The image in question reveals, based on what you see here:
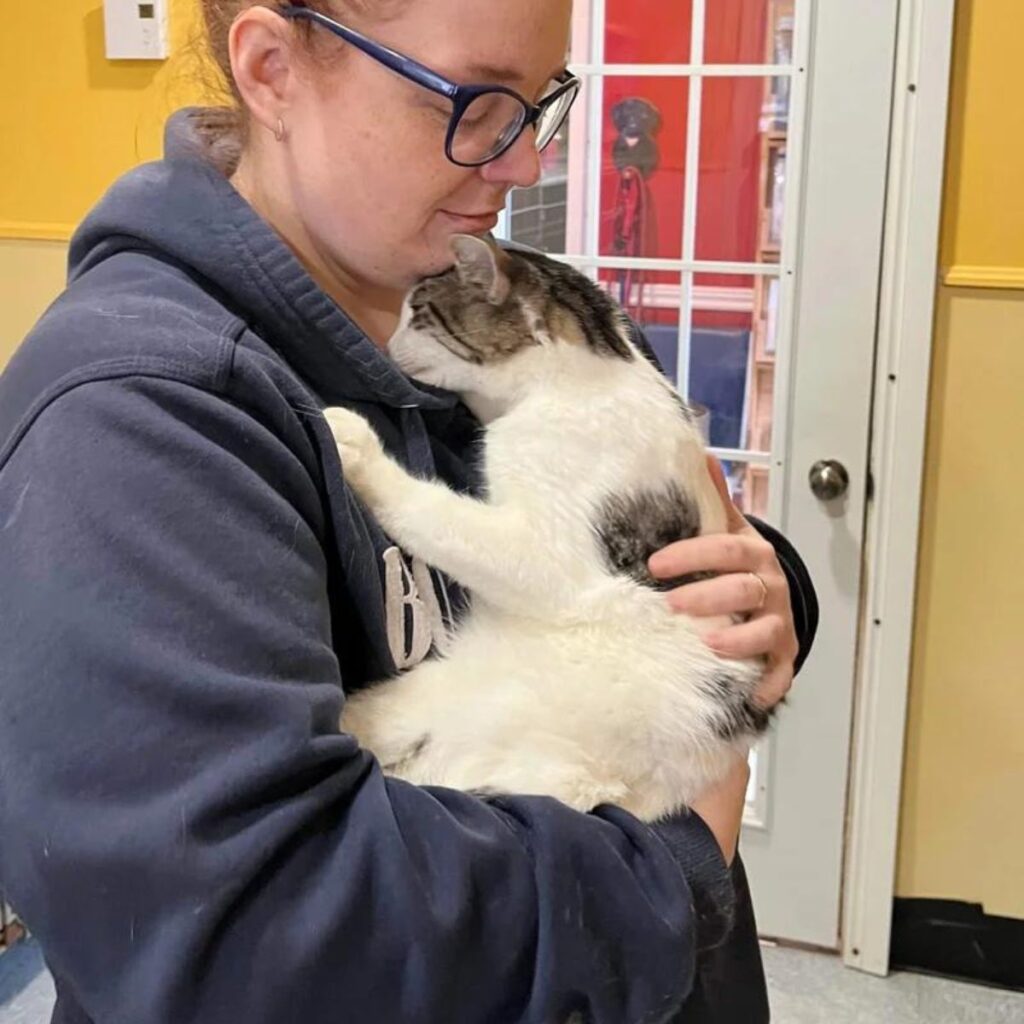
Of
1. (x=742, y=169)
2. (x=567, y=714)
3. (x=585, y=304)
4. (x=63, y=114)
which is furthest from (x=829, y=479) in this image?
(x=63, y=114)

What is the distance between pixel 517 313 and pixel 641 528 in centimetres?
27

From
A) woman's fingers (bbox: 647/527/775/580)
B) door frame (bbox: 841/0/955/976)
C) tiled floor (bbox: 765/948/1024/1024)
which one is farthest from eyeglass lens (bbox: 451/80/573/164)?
tiled floor (bbox: 765/948/1024/1024)

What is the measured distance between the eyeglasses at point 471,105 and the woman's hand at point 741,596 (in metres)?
0.36

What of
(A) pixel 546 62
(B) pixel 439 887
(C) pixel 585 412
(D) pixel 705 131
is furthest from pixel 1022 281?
(B) pixel 439 887

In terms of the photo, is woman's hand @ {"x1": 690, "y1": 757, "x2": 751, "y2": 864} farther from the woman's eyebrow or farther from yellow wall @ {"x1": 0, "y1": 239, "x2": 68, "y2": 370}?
yellow wall @ {"x1": 0, "y1": 239, "x2": 68, "y2": 370}

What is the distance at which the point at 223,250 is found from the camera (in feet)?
2.53

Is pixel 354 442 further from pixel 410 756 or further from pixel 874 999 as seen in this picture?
pixel 874 999

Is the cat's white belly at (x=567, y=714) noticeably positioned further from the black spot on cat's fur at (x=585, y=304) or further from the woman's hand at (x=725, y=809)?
the black spot on cat's fur at (x=585, y=304)

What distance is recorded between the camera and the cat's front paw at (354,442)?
0.87 metres

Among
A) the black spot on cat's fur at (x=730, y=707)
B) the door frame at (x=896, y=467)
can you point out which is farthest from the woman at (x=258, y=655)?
the door frame at (x=896, y=467)

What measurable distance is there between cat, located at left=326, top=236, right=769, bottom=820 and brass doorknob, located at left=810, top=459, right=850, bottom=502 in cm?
109

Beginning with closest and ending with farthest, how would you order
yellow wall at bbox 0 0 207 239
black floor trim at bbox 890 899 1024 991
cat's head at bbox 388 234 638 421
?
cat's head at bbox 388 234 638 421 < black floor trim at bbox 890 899 1024 991 < yellow wall at bbox 0 0 207 239

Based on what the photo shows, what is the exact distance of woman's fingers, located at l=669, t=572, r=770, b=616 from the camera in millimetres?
1000

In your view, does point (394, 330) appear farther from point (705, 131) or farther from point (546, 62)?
point (705, 131)
